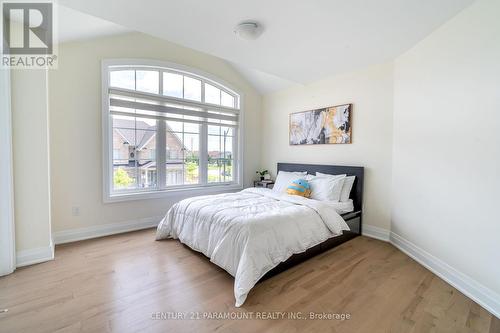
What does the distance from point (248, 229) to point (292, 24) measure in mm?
2069

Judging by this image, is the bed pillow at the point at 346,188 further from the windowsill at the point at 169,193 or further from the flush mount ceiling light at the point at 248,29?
the flush mount ceiling light at the point at 248,29

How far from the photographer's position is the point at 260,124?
5016mm

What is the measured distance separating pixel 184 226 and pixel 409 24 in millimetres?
3284

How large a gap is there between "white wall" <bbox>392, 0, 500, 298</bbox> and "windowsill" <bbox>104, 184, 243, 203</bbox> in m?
2.97

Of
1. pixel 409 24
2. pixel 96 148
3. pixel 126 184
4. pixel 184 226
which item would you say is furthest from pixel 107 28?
pixel 409 24

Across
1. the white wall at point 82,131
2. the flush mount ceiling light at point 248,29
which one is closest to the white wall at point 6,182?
the white wall at point 82,131

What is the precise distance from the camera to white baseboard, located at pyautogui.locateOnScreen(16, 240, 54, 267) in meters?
2.24

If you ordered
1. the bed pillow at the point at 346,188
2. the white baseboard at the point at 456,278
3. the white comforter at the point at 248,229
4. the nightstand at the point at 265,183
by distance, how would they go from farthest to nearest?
the nightstand at the point at 265,183 < the bed pillow at the point at 346,188 < the white comforter at the point at 248,229 < the white baseboard at the point at 456,278

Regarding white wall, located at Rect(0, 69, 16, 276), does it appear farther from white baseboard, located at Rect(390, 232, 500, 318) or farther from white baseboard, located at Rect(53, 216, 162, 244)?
white baseboard, located at Rect(390, 232, 500, 318)

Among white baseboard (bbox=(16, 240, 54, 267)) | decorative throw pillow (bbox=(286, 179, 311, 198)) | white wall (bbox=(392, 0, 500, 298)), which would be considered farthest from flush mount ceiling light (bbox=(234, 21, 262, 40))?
white baseboard (bbox=(16, 240, 54, 267))

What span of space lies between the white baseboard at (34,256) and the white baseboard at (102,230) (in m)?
0.49

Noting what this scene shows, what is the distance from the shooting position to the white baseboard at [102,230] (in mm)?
2853

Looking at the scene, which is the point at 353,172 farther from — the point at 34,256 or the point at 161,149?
the point at 34,256

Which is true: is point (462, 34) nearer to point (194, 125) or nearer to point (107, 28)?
point (194, 125)
